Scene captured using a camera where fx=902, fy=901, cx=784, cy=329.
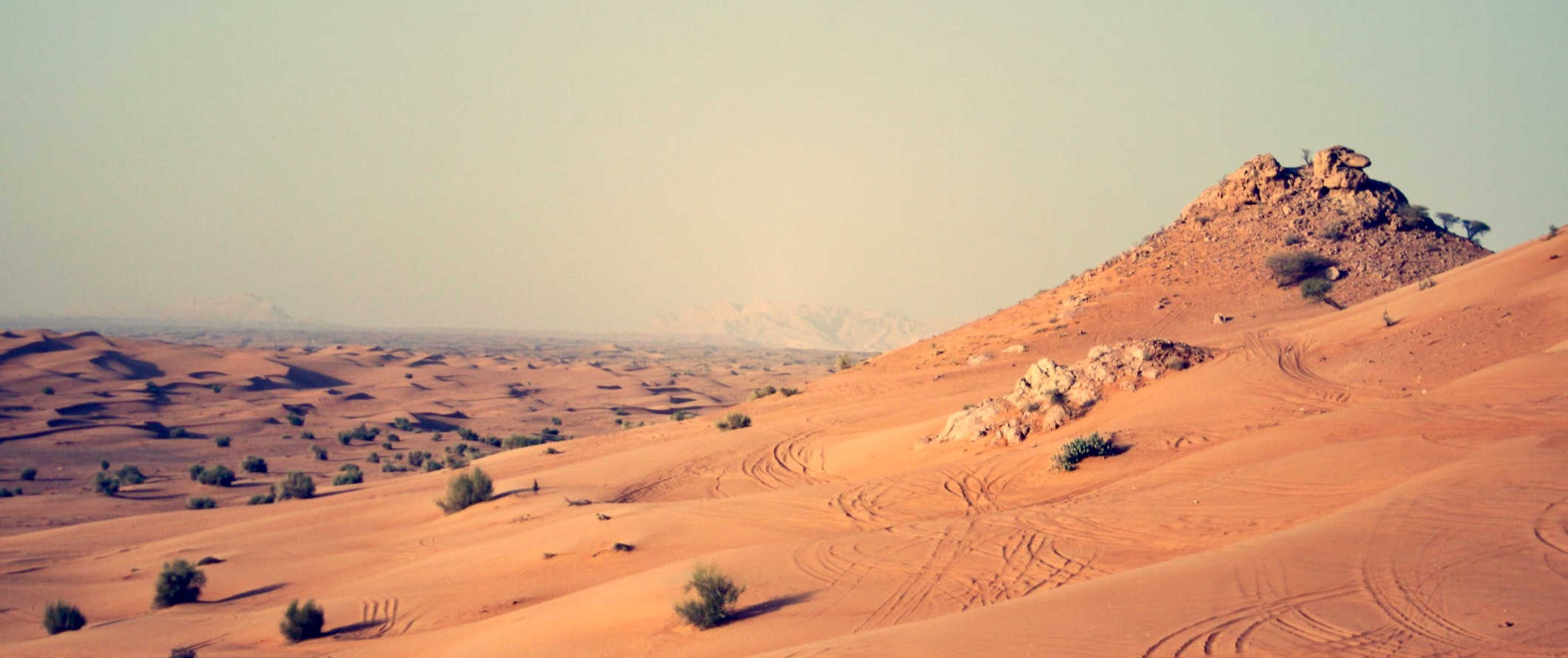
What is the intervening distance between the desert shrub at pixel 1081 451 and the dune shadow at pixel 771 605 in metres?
5.82

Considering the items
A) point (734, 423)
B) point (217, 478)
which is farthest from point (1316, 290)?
point (217, 478)

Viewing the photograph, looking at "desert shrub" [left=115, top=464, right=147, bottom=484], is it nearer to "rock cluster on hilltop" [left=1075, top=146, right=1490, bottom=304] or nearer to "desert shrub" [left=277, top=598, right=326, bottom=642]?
"desert shrub" [left=277, top=598, right=326, bottom=642]

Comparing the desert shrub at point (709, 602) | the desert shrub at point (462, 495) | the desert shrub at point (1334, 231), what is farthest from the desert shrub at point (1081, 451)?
the desert shrub at point (1334, 231)

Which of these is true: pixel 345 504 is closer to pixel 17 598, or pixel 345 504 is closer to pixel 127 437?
pixel 17 598

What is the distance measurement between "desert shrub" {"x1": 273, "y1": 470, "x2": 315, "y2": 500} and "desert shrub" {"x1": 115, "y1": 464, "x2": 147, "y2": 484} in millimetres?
7526

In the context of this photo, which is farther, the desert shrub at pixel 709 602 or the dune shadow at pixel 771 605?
the dune shadow at pixel 771 605

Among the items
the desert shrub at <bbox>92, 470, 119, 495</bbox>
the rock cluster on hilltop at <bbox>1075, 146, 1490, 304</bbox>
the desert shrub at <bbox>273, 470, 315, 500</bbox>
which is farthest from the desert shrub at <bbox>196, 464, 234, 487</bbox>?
the rock cluster on hilltop at <bbox>1075, 146, 1490, 304</bbox>

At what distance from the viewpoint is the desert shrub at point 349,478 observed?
88.2 feet

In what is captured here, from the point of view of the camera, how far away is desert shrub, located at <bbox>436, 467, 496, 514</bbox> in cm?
1908

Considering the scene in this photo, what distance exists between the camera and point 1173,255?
3519cm

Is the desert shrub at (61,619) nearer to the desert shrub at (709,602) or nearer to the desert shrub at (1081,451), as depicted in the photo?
the desert shrub at (709,602)

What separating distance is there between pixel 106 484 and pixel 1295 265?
37.9 meters

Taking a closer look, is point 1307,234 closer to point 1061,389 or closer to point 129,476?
point 1061,389

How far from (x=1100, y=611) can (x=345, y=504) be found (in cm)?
1889
